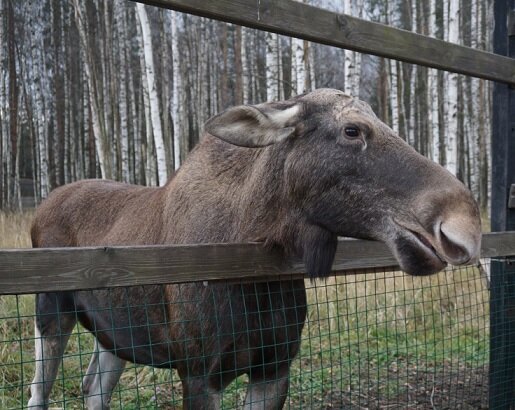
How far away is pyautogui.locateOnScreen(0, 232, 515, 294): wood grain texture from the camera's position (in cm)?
217

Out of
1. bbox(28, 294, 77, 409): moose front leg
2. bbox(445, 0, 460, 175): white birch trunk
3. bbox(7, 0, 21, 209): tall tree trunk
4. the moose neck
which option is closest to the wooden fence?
the moose neck

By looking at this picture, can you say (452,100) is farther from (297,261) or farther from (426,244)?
(426,244)

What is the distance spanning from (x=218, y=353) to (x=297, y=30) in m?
1.67

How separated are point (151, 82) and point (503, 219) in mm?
10595

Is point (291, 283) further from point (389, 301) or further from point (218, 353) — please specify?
point (389, 301)

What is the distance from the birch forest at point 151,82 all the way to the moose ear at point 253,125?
923 cm

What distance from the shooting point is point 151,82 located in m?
13.8

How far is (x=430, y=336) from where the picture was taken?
24.0 feet

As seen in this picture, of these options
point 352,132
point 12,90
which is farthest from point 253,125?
point 12,90

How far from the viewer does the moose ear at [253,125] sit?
2.80m

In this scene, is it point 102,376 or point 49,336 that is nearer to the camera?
point 49,336

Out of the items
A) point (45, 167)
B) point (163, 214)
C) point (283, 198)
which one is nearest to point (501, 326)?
point (283, 198)

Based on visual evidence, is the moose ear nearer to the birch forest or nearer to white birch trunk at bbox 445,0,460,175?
the birch forest

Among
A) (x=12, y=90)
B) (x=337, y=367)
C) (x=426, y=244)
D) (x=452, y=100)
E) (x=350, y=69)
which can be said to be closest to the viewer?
(x=426, y=244)
